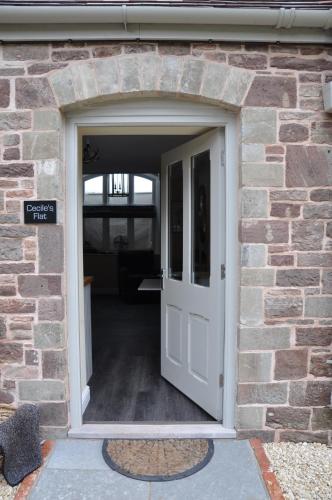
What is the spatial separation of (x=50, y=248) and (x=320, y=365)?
83.2 inches

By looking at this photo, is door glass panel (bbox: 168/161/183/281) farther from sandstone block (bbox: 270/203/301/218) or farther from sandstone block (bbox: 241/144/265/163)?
sandstone block (bbox: 270/203/301/218)

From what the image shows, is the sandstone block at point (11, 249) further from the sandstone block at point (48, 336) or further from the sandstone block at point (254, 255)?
the sandstone block at point (254, 255)

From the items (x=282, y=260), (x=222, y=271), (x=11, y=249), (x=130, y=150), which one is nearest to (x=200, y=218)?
(x=222, y=271)

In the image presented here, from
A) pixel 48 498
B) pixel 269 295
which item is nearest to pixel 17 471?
pixel 48 498

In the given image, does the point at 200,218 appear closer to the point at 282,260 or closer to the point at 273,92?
the point at 282,260

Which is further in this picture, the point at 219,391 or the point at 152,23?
the point at 219,391

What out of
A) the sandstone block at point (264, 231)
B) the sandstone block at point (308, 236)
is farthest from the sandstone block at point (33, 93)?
the sandstone block at point (308, 236)

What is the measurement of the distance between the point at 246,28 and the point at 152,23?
63cm

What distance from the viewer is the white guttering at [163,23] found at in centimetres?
225

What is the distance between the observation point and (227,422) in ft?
8.77

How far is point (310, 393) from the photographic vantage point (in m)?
2.59

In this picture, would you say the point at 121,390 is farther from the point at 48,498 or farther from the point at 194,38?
the point at 194,38

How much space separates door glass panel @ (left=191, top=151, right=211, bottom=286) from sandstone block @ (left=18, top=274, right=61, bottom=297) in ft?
3.75

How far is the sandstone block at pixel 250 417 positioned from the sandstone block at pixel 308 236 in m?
1.21
